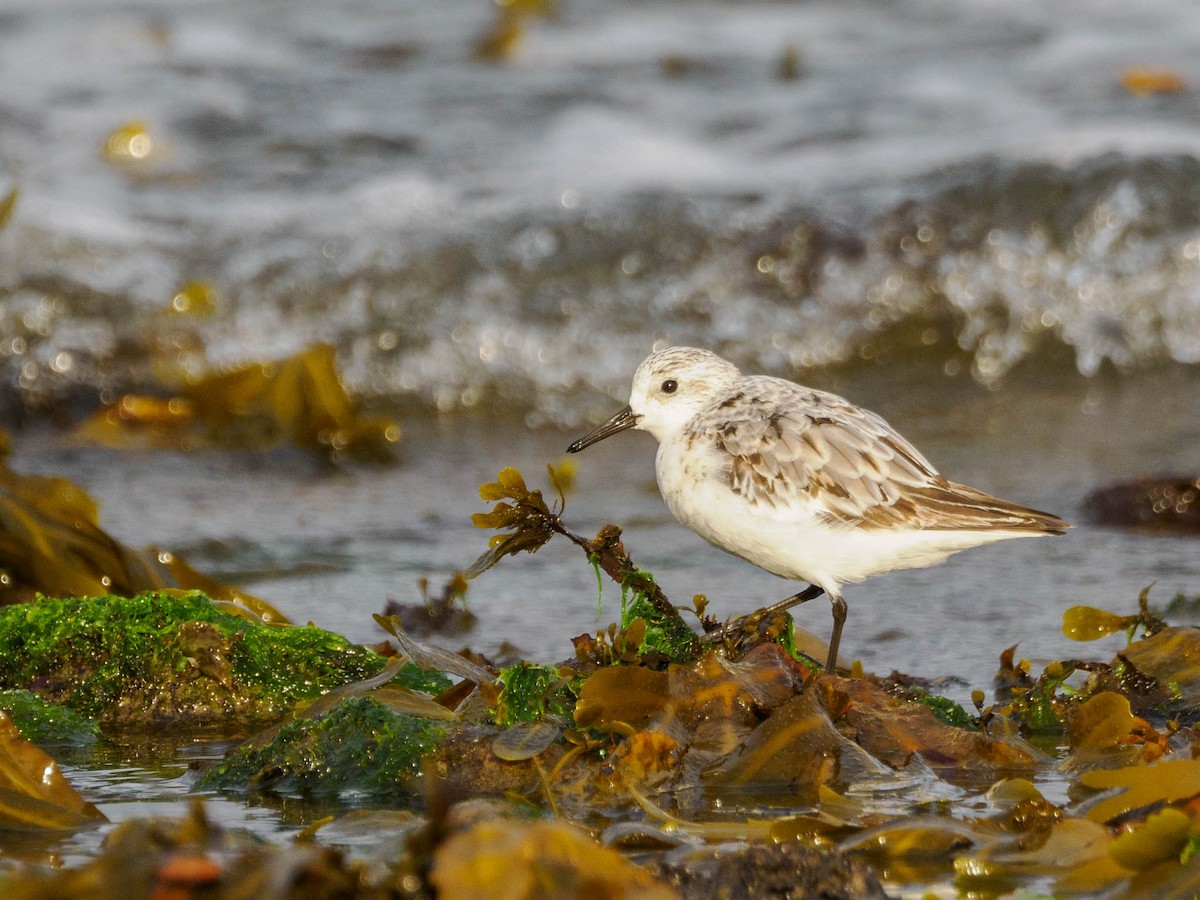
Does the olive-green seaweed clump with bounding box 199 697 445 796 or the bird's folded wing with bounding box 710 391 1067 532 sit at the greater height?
the bird's folded wing with bounding box 710 391 1067 532

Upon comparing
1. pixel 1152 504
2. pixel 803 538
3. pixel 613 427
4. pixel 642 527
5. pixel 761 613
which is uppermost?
pixel 613 427

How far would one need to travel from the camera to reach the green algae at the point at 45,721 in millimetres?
3207

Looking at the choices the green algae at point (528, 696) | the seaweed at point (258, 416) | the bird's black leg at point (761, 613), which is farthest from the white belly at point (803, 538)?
the seaweed at point (258, 416)

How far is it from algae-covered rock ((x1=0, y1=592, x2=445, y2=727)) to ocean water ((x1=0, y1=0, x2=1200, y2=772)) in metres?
0.74

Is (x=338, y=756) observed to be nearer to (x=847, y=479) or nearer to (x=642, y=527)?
(x=847, y=479)

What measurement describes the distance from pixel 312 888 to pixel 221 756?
48.6 inches

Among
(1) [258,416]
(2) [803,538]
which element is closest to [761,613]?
(2) [803,538]

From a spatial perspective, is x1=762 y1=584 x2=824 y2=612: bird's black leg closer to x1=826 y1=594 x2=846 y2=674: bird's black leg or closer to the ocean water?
x1=826 y1=594 x2=846 y2=674: bird's black leg

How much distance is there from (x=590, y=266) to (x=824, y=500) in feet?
14.5

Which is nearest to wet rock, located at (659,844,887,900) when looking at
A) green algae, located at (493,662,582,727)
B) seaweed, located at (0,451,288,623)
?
green algae, located at (493,662,582,727)

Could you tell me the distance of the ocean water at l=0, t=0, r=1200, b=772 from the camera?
16.5ft

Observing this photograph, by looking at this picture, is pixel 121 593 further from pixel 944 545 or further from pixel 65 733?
pixel 944 545

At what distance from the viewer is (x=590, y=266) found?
25.5 feet

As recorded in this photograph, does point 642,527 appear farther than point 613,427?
Yes
